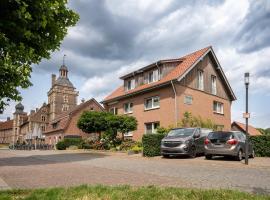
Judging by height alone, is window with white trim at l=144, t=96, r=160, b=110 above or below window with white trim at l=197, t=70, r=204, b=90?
below

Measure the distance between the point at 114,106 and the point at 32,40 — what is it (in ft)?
96.7

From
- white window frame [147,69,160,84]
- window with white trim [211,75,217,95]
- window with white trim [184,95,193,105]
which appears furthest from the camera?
window with white trim [211,75,217,95]

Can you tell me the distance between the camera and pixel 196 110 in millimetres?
29906

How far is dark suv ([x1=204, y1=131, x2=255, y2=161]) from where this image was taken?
17.2m

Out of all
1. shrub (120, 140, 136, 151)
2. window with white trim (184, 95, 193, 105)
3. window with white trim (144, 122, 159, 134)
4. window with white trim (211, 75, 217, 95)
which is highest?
window with white trim (211, 75, 217, 95)

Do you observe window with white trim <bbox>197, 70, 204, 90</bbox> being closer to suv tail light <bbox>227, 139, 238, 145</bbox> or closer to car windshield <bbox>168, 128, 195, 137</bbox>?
car windshield <bbox>168, 128, 195, 137</bbox>

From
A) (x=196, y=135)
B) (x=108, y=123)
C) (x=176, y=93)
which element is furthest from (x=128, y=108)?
(x=196, y=135)

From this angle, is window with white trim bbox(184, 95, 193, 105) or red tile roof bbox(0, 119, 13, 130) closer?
window with white trim bbox(184, 95, 193, 105)

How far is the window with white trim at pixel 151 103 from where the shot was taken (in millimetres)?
29872

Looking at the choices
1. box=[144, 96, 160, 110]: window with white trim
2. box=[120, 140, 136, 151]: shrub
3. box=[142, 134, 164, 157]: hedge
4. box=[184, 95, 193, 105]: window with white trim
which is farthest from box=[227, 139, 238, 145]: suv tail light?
box=[144, 96, 160, 110]: window with white trim

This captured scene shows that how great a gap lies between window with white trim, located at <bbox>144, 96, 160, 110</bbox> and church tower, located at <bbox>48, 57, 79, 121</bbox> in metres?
65.9

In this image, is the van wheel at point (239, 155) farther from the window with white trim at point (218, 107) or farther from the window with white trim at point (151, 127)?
the window with white trim at point (218, 107)

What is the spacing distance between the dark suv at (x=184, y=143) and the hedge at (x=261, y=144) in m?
3.40

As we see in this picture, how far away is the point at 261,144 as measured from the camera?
68.4 ft
